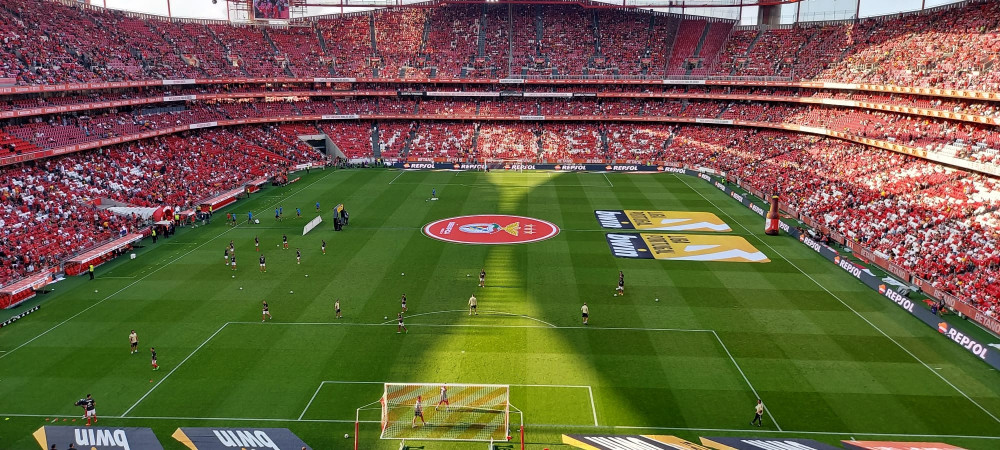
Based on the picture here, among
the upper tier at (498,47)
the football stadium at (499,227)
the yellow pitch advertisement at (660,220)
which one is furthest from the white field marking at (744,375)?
the upper tier at (498,47)

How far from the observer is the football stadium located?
21516mm

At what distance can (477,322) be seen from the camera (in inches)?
1126

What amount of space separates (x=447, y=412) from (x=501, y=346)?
18.7 feet

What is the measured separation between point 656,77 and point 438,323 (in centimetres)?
5989

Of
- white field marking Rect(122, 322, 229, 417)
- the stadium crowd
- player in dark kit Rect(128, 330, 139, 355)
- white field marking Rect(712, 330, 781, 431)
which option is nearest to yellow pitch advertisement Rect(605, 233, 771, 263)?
the stadium crowd

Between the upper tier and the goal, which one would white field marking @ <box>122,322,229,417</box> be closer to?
the goal

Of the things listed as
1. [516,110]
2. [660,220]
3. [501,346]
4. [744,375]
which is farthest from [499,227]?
[516,110]

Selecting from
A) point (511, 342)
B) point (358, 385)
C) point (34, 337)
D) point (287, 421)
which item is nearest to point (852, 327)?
point (511, 342)

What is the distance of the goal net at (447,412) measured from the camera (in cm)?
1981

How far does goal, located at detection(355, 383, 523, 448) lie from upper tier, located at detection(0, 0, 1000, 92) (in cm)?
4393

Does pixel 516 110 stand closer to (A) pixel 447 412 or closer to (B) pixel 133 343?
(B) pixel 133 343

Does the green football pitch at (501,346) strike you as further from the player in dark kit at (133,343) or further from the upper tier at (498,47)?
the upper tier at (498,47)

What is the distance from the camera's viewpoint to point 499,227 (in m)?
45.8

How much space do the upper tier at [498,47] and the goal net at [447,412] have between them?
44.0 meters
